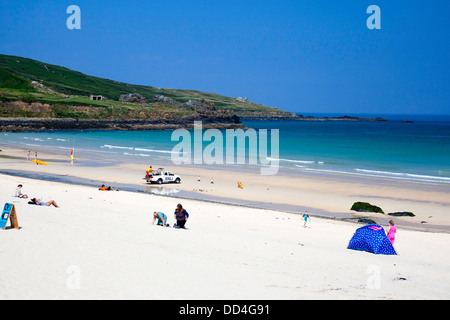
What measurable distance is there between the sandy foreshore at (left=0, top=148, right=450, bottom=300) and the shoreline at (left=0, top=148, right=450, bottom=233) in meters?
1.28

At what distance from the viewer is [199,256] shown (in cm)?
1327

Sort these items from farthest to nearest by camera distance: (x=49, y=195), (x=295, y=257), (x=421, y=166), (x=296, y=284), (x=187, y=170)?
1. (x=421, y=166)
2. (x=187, y=170)
3. (x=49, y=195)
4. (x=295, y=257)
5. (x=296, y=284)

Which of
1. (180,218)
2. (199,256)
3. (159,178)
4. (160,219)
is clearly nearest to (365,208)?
(180,218)

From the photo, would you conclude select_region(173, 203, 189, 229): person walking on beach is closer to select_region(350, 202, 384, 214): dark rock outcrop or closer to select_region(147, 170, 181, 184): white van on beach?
select_region(350, 202, 384, 214): dark rock outcrop

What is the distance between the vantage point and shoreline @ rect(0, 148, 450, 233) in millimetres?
Answer: 26562

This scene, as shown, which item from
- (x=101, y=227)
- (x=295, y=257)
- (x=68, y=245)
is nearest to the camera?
(x=68, y=245)

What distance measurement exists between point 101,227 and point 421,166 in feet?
148

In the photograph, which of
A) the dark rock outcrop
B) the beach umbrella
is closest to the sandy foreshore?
the beach umbrella

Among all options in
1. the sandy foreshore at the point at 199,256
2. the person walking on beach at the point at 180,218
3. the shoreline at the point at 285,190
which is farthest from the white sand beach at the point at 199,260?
the shoreline at the point at 285,190

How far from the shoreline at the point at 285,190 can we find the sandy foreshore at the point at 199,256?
1281 mm

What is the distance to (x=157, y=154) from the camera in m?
61.7

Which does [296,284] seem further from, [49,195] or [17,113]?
[17,113]

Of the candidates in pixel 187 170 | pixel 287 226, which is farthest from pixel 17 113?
pixel 287 226

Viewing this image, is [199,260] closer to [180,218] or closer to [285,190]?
[180,218]
